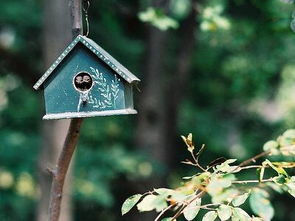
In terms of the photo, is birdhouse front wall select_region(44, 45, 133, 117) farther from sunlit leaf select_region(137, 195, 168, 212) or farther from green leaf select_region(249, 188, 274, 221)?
green leaf select_region(249, 188, 274, 221)

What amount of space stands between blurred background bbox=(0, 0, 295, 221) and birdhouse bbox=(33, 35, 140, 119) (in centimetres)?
259

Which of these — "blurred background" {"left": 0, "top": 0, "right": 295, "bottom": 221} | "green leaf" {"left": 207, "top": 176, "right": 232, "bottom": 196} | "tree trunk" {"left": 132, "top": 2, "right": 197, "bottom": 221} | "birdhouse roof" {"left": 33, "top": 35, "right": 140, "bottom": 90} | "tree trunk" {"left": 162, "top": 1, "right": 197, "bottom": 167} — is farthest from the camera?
"tree trunk" {"left": 162, "top": 1, "right": 197, "bottom": 167}

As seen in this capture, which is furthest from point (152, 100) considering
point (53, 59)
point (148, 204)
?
point (148, 204)

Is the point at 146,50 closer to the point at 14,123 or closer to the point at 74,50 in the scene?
the point at 14,123

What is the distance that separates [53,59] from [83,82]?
9.59ft

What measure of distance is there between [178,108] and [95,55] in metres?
6.53

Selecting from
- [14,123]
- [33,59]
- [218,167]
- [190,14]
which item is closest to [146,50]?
[190,14]

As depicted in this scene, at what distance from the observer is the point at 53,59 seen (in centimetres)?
500

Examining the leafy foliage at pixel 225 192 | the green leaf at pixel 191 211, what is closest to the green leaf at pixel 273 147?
the leafy foliage at pixel 225 192

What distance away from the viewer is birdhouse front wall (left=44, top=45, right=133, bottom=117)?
212 centimetres

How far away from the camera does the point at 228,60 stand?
896 cm

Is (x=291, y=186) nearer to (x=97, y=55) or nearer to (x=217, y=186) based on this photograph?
(x=217, y=186)

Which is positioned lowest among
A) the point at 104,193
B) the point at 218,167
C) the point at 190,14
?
the point at 104,193

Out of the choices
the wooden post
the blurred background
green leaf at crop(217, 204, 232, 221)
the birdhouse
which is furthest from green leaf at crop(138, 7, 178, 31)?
green leaf at crop(217, 204, 232, 221)
